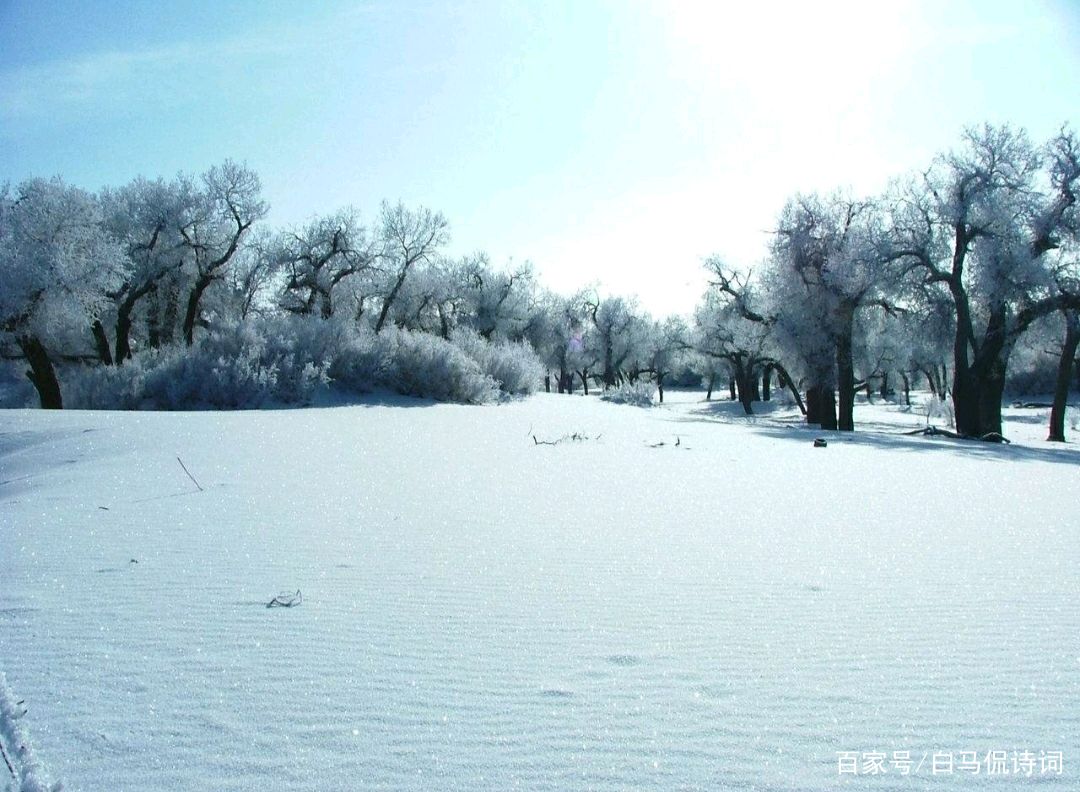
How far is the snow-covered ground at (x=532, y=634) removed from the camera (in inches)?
76.1

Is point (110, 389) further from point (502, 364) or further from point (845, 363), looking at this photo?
point (845, 363)

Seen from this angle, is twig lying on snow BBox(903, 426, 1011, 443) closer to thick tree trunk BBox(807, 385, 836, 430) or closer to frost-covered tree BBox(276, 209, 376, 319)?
thick tree trunk BBox(807, 385, 836, 430)

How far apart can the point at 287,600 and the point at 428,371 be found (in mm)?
13721

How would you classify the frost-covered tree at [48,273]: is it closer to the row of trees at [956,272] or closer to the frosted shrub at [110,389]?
the frosted shrub at [110,389]

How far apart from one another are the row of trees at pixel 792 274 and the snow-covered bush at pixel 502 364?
3742mm

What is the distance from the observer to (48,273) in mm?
16375

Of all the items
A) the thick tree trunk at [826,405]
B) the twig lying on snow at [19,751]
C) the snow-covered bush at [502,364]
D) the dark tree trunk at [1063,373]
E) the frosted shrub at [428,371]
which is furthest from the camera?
the snow-covered bush at [502,364]

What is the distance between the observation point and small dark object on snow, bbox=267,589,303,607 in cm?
306

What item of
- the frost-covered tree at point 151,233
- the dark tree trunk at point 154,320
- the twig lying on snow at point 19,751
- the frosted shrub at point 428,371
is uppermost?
the frost-covered tree at point 151,233

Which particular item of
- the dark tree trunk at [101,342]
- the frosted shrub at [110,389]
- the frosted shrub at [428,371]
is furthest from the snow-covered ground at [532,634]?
the dark tree trunk at [101,342]

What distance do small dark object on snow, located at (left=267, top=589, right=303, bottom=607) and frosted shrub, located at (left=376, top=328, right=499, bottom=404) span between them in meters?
13.4

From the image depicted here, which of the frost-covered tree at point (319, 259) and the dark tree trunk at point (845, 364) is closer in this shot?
the dark tree trunk at point (845, 364)

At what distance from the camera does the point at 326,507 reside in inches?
200

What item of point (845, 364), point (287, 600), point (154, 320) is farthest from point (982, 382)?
point (154, 320)
